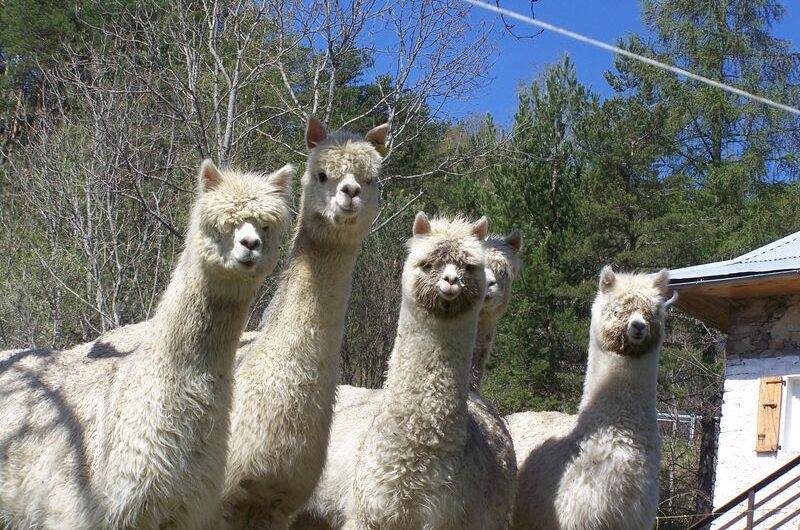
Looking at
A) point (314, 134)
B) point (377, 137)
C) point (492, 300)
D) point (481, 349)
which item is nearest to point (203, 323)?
point (314, 134)

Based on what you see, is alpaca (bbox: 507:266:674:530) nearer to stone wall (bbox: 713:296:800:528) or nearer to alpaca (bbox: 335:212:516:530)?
alpaca (bbox: 335:212:516:530)

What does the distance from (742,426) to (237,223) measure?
10952mm

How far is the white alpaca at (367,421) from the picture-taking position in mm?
7262

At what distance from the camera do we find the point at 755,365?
15.0 meters

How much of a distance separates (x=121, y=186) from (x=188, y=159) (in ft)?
4.20

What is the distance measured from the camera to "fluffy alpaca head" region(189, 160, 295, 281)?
19.4ft

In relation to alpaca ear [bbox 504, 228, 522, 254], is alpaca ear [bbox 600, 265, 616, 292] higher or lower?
lower

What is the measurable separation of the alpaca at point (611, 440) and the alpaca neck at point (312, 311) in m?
1.92

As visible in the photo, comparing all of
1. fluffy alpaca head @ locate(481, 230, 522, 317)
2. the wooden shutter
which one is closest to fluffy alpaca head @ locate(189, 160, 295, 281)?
fluffy alpaca head @ locate(481, 230, 522, 317)

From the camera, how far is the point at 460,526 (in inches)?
250

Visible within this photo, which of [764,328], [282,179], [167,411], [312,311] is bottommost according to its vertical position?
[167,411]

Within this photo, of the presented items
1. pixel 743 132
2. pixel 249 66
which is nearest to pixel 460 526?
pixel 249 66

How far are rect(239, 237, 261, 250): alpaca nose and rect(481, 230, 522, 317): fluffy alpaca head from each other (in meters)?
2.86

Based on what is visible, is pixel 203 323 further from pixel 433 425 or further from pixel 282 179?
pixel 433 425
